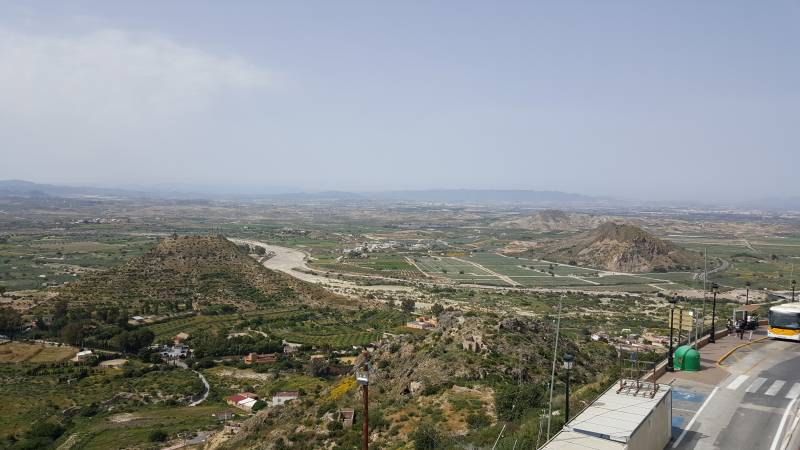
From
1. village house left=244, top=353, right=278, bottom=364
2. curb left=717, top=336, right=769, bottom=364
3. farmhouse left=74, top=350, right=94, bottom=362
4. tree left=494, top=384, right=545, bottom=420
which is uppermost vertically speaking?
curb left=717, top=336, right=769, bottom=364

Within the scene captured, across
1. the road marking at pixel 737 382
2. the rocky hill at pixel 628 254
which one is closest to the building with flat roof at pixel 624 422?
the road marking at pixel 737 382

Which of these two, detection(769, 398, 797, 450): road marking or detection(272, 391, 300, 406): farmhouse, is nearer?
detection(769, 398, 797, 450): road marking

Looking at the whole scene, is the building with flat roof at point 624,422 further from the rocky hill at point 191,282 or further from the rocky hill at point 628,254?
the rocky hill at point 628,254

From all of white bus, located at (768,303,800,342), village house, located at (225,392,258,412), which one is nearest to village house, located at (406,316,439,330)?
village house, located at (225,392,258,412)

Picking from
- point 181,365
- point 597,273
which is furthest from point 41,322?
point 597,273

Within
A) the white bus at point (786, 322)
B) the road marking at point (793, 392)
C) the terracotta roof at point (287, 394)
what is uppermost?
the white bus at point (786, 322)

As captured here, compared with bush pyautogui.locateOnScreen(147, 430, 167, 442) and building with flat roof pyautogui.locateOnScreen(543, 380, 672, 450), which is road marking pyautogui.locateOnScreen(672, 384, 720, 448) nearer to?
building with flat roof pyautogui.locateOnScreen(543, 380, 672, 450)

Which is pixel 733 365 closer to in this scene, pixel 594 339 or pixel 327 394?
pixel 327 394
